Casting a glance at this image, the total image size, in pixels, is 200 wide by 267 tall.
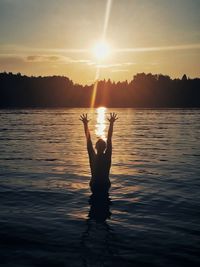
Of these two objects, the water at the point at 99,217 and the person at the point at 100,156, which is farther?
the person at the point at 100,156

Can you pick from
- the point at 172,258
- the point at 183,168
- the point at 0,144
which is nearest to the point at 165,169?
the point at 183,168

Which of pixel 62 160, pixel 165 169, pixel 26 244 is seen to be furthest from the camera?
pixel 62 160

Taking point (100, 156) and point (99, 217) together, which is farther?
point (100, 156)

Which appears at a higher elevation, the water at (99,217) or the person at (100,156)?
the person at (100,156)

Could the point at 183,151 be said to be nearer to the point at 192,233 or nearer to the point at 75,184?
the point at 75,184

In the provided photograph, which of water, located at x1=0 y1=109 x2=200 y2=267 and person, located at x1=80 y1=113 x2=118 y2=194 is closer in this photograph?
water, located at x1=0 y1=109 x2=200 y2=267

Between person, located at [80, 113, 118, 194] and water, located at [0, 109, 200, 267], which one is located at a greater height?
person, located at [80, 113, 118, 194]

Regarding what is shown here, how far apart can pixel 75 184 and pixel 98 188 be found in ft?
12.0

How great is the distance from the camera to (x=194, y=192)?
1580 centimetres

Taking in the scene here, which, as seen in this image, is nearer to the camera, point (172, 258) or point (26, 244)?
point (172, 258)

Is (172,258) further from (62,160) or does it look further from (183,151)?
(183,151)

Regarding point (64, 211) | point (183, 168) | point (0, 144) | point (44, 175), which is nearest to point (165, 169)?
point (183, 168)

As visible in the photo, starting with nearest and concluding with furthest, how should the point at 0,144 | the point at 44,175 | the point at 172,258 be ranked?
the point at 172,258 → the point at 44,175 → the point at 0,144

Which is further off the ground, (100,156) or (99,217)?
(100,156)
